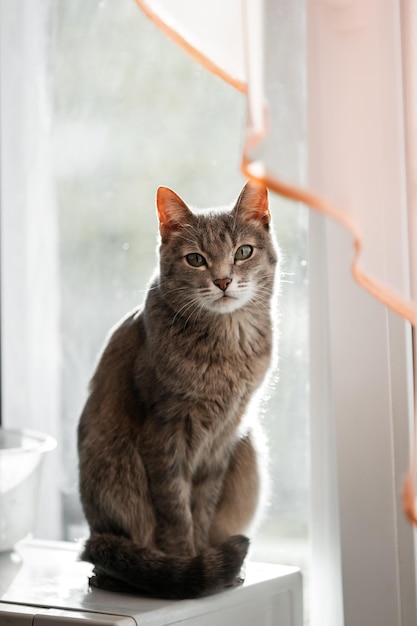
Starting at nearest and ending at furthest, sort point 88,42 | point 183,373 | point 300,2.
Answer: point 300,2
point 183,373
point 88,42

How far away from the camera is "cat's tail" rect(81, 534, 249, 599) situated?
3.83 ft

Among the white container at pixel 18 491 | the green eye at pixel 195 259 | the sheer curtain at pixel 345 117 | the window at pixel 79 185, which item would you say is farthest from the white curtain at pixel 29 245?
the sheer curtain at pixel 345 117

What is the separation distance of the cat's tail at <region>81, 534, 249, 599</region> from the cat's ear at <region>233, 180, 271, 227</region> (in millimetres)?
506

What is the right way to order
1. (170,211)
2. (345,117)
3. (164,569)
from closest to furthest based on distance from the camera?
(345,117) < (164,569) < (170,211)

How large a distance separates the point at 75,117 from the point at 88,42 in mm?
178

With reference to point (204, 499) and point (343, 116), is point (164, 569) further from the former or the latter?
point (343, 116)

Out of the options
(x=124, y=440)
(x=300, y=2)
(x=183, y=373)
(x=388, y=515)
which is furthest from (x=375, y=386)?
(x=300, y=2)

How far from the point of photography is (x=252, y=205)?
127 centimetres

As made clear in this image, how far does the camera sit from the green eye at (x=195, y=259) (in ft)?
4.11

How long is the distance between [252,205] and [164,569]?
57 centimetres

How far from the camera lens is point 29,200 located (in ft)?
6.40

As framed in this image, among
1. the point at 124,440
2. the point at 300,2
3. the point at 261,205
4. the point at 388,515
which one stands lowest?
the point at 388,515

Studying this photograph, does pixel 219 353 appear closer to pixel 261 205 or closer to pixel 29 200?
pixel 261 205

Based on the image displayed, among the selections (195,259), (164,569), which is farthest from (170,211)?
(164,569)
